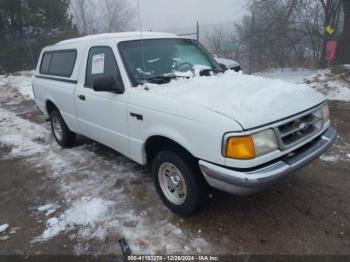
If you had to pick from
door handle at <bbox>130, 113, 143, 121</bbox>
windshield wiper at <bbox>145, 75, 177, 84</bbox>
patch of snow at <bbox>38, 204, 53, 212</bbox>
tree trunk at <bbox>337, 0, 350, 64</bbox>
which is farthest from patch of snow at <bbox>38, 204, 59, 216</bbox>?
tree trunk at <bbox>337, 0, 350, 64</bbox>

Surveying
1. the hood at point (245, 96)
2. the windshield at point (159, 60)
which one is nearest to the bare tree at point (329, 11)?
the windshield at point (159, 60)

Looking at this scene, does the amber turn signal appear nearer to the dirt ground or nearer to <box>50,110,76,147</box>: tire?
the dirt ground

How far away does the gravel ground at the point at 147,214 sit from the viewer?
9.75 feet

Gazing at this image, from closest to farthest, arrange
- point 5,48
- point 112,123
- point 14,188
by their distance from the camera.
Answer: point 112,123
point 14,188
point 5,48

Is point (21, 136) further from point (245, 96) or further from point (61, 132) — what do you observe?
point (245, 96)

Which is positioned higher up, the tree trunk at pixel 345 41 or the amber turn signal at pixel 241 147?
the tree trunk at pixel 345 41

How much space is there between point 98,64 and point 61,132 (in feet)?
6.75

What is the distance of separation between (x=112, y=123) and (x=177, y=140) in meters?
1.29

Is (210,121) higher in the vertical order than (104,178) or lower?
higher

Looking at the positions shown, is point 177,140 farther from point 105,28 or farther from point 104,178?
point 105,28

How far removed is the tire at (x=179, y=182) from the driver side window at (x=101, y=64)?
1169mm

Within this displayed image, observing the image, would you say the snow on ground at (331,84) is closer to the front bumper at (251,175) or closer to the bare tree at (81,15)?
the front bumper at (251,175)

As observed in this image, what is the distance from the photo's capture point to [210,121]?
2.66 m

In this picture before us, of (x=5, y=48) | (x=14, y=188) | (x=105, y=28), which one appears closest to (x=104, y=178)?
(x=14, y=188)
